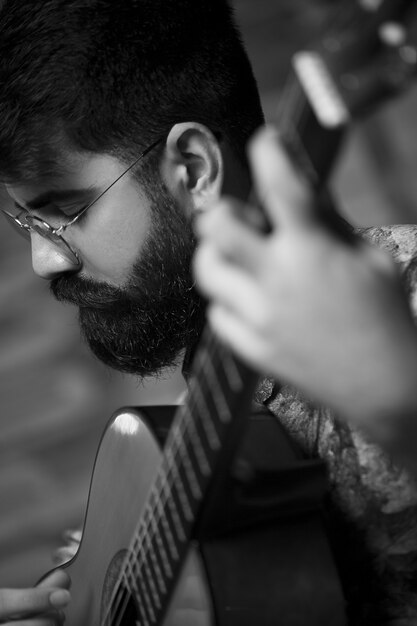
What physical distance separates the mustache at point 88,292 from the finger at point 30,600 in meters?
0.39

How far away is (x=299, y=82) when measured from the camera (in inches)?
21.7

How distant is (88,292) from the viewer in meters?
1.20

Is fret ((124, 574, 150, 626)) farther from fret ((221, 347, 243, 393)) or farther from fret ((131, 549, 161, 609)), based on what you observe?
fret ((221, 347, 243, 393))

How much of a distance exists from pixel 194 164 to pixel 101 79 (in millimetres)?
166

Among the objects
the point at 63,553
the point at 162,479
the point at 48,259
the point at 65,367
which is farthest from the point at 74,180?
the point at 65,367

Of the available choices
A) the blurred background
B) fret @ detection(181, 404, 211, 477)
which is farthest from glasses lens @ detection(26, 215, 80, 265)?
the blurred background

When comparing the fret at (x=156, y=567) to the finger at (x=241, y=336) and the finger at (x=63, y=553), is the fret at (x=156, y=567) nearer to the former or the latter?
the finger at (x=241, y=336)

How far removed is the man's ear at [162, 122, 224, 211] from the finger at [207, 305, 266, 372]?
0.61m

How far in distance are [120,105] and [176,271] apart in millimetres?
237

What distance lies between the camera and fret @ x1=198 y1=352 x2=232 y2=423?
24.9 inches

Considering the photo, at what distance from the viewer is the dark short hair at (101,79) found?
112 cm

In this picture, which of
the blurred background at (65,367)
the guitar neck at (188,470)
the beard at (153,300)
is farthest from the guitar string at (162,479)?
the blurred background at (65,367)

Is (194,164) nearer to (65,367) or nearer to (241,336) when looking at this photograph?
(241,336)

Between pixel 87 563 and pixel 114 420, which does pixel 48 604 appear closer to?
pixel 87 563
